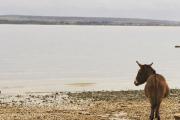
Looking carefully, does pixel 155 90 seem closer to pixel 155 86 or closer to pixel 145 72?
pixel 155 86

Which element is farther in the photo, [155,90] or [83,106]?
[83,106]

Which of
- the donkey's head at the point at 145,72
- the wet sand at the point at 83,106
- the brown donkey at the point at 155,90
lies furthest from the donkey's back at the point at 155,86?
the wet sand at the point at 83,106

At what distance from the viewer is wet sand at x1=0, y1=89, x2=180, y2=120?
19719 mm

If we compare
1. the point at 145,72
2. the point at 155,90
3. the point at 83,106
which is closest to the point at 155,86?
the point at 155,90

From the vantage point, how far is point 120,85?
1480 inches

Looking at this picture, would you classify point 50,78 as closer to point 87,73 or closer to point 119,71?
point 87,73

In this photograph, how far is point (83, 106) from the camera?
77.2ft

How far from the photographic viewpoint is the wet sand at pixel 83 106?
64.7 feet

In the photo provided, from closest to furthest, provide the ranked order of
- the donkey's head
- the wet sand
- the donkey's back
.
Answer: the donkey's back → the donkey's head → the wet sand

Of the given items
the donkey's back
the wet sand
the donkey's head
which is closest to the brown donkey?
the donkey's back

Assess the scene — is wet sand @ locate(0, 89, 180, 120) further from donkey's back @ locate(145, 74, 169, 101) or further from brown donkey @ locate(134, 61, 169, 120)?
donkey's back @ locate(145, 74, 169, 101)

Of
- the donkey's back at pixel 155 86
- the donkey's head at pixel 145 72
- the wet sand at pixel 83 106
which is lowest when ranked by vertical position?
the wet sand at pixel 83 106

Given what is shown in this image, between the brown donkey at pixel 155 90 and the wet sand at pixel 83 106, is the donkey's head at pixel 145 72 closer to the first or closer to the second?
the brown donkey at pixel 155 90

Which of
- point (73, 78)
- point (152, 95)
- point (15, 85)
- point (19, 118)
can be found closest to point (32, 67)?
point (73, 78)
